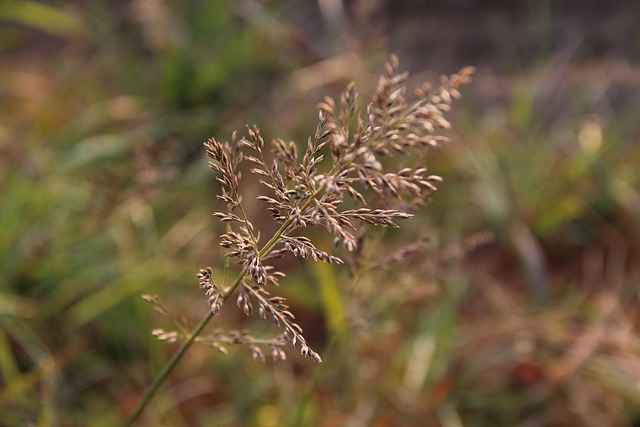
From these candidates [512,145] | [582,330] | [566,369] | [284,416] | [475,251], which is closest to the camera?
[284,416]

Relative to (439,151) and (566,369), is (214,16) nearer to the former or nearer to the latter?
(439,151)

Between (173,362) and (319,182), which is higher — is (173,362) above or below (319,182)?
below

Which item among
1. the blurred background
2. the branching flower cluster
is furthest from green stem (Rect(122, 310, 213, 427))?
the blurred background

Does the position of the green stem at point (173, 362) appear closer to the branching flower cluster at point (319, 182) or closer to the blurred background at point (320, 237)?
the branching flower cluster at point (319, 182)

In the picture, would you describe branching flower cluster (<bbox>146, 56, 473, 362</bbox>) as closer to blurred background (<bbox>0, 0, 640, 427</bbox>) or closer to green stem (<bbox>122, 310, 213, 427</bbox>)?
green stem (<bbox>122, 310, 213, 427</bbox>)

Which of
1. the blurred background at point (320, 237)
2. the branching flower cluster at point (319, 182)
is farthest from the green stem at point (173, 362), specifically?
the blurred background at point (320, 237)

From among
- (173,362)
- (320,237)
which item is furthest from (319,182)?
(320,237)

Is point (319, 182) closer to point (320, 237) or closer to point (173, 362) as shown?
point (173, 362)

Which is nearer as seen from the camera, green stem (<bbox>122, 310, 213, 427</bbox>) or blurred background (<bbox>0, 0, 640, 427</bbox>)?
green stem (<bbox>122, 310, 213, 427</bbox>)

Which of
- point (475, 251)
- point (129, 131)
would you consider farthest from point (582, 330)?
point (129, 131)
